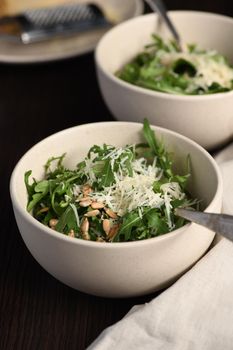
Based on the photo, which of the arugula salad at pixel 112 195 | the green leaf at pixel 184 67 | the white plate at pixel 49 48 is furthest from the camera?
the white plate at pixel 49 48

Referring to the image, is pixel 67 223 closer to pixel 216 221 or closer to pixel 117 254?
pixel 117 254

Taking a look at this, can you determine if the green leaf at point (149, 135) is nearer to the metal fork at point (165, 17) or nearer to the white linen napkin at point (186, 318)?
the white linen napkin at point (186, 318)

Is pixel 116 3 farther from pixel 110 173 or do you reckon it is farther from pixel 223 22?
pixel 110 173

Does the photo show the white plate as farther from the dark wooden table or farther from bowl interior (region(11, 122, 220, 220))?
bowl interior (region(11, 122, 220, 220))

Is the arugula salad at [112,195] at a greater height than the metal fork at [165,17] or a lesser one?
greater

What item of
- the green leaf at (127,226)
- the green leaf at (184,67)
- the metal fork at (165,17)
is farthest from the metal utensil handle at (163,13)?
the green leaf at (127,226)

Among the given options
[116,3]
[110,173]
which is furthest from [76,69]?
[110,173]
